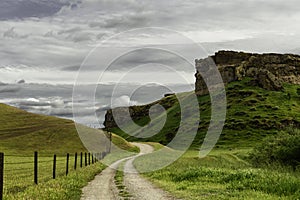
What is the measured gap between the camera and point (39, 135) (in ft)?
431

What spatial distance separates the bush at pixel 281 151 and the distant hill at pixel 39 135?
6726 centimetres

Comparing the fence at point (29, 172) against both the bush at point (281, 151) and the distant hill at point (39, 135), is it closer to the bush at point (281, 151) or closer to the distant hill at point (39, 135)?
the bush at point (281, 151)

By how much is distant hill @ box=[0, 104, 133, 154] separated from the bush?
67263mm

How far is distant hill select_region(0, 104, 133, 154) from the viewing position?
117m

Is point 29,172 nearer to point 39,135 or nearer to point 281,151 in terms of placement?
point 281,151

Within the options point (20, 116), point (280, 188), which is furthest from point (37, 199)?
point (20, 116)

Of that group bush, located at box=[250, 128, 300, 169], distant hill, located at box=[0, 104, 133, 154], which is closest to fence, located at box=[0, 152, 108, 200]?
bush, located at box=[250, 128, 300, 169]

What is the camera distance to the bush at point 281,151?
4838 centimetres

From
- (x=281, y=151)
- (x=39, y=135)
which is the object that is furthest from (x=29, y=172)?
(x=39, y=135)

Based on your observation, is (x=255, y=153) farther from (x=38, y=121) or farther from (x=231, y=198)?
(x=38, y=121)

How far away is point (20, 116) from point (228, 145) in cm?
8644

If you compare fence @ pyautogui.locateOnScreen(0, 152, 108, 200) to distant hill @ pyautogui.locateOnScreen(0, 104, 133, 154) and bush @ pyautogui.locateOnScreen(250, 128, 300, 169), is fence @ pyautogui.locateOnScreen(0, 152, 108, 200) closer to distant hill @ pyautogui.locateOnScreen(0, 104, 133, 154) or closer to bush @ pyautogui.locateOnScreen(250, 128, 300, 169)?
bush @ pyautogui.locateOnScreen(250, 128, 300, 169)

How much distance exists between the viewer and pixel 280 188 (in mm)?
19391

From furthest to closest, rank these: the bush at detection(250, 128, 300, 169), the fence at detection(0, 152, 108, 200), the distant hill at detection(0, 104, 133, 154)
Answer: the distant hill at detection(0, 104, 133, 154)
the bush at detection(250, 128, 300, 169)
the fence at detection(0, 152, 108, 200)
